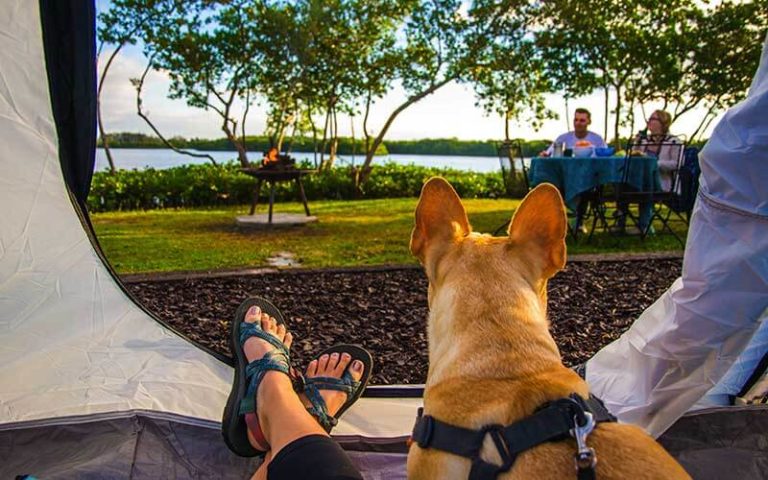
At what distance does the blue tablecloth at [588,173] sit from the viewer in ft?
24.6

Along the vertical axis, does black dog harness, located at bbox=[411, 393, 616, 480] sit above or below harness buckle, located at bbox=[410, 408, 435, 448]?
above

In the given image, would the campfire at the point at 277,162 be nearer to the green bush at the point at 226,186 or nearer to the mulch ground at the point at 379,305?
the green bush at the point at 226,186

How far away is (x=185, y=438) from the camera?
8.19ft

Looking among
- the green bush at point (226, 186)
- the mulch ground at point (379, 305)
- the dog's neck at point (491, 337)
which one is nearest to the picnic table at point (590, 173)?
the mulch ground at point (379, 305)

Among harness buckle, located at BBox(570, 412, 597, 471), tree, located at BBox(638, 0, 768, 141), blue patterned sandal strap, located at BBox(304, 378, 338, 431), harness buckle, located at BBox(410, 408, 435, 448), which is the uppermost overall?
tree, located at BBox(638, 0, 768, 141)

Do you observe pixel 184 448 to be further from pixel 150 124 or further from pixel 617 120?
pixel 617 120

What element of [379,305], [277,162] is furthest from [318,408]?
[277,162]

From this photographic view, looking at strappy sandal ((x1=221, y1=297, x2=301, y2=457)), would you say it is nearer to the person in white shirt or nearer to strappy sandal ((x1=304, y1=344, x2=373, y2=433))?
strappy sandal ((x1=304, y1=344, x2=373, y2=433))

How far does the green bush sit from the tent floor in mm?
8064

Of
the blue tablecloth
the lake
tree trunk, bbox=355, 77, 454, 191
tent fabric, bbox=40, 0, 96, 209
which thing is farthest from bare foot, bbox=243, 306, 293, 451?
the lake

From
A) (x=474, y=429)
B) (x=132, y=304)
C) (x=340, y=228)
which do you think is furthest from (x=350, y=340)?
(x=340, y=228)

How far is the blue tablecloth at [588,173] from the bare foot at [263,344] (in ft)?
17.5

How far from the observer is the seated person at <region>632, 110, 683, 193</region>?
8.35 meters

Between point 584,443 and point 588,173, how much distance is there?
6.60 metres
